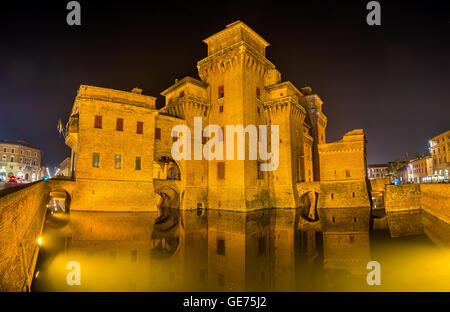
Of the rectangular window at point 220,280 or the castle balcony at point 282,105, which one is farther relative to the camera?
the castle balcony at point 282,105

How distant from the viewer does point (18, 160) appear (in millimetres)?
65688

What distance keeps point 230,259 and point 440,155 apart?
66307 mm

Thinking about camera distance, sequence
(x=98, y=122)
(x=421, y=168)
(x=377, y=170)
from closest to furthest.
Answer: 1. (x=98, y=122)
2. (x=421, y=168)
3. (x=377, y=170)

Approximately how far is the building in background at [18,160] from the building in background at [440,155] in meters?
102

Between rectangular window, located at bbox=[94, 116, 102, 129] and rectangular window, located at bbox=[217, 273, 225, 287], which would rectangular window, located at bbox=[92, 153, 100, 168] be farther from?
rectangular window, located at bbox=[217, 273, 225, 287]

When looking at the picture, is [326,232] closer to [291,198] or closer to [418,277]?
[418,277]

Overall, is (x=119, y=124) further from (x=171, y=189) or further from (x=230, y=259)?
(x=230, y=259)

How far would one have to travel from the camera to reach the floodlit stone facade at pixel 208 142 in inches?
918

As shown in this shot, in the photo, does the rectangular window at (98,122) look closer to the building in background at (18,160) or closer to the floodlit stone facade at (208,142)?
the floodlit stone facade at (208,142)

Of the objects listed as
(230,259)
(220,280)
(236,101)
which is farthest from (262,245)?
(236,101)

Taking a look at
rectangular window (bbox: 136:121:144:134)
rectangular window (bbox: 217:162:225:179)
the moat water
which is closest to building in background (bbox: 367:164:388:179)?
rectangular window (bbox: 217:162:225:179)

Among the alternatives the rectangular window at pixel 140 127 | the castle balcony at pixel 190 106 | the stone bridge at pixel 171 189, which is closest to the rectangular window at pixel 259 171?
the castle balcony at pixel 190 106

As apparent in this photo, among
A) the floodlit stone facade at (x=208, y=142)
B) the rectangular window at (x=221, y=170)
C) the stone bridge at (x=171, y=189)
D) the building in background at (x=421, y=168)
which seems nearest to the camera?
the floodlit stone facade at (x=208, y=142)

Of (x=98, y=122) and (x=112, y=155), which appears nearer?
(x=98, y=122)
